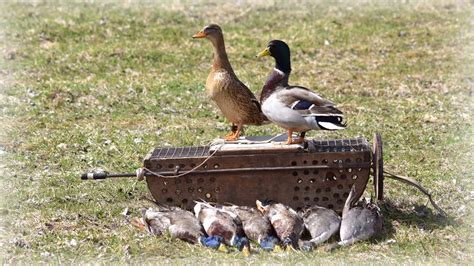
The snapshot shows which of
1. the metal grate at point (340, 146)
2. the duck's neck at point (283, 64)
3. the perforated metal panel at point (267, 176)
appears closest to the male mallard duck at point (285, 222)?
the perforated metal panel at point (267, 176)

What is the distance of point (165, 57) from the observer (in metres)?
15.5

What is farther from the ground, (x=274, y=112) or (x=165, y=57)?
(x=274, y=112)

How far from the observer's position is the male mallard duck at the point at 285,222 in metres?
7.12

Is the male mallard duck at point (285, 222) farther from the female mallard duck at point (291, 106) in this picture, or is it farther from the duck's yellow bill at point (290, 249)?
the female mallard duck at point (291, 106)

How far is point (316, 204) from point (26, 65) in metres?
8.53

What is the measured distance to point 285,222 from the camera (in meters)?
7.27

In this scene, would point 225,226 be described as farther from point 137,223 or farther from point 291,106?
point 291,106

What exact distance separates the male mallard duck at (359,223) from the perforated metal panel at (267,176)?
0.25m

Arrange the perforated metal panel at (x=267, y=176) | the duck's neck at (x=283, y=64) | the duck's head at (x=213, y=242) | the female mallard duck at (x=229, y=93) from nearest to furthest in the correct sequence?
the duck's head at (x=213, y=242) → the perforated metal panel at (x=267, y=176) → the duck's neck at (x=283, y=64) → the female mallard duck at (x=229, y=93)

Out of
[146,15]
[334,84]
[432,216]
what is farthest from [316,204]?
[146,15]

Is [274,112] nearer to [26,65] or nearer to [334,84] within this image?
[334,84]

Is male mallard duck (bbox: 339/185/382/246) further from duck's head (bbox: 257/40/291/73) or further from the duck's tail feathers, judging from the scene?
duck's head (bbox: 257/40/291/73)

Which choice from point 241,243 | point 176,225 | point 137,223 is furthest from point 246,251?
point 137,223

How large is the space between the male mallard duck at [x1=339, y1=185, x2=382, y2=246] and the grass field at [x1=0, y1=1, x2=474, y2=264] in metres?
0.11
